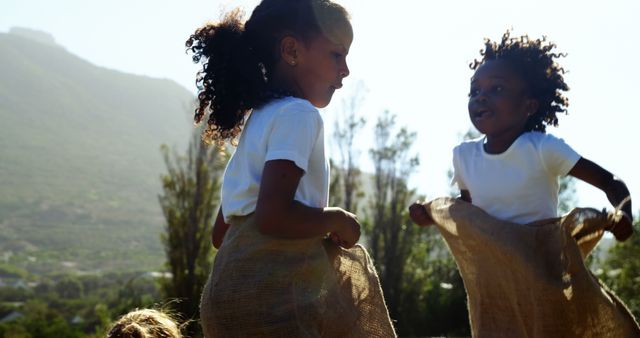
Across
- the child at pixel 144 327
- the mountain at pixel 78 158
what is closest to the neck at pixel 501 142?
the child at pixel 144 327

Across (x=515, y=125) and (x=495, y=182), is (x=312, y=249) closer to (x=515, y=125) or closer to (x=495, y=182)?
(x=495, y=182)

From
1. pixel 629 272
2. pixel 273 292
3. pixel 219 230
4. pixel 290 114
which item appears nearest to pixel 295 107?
pixel 290 114

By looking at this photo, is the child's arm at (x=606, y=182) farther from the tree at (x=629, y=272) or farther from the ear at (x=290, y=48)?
the tree at (x=629, y=272)

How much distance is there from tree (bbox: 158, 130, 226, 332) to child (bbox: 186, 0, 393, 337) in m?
10.0

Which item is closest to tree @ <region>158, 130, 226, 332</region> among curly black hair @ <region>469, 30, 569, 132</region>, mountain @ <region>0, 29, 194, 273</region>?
curly black hair @ <region>469, 30, 569, 132</region>

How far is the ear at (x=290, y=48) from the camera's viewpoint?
2.41 m

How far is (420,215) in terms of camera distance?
3668 mm

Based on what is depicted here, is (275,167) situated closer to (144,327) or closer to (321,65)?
(321,65)

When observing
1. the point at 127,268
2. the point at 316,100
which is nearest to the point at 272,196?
the point at 316,100

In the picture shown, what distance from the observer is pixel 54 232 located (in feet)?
215

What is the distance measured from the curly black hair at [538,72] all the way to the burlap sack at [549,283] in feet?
2.14

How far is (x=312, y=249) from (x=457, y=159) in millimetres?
1522

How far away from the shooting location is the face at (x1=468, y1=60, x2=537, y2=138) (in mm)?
3461

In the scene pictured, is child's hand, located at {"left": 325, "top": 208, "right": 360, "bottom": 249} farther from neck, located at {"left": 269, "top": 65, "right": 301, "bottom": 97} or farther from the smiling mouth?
the smiling mouth
